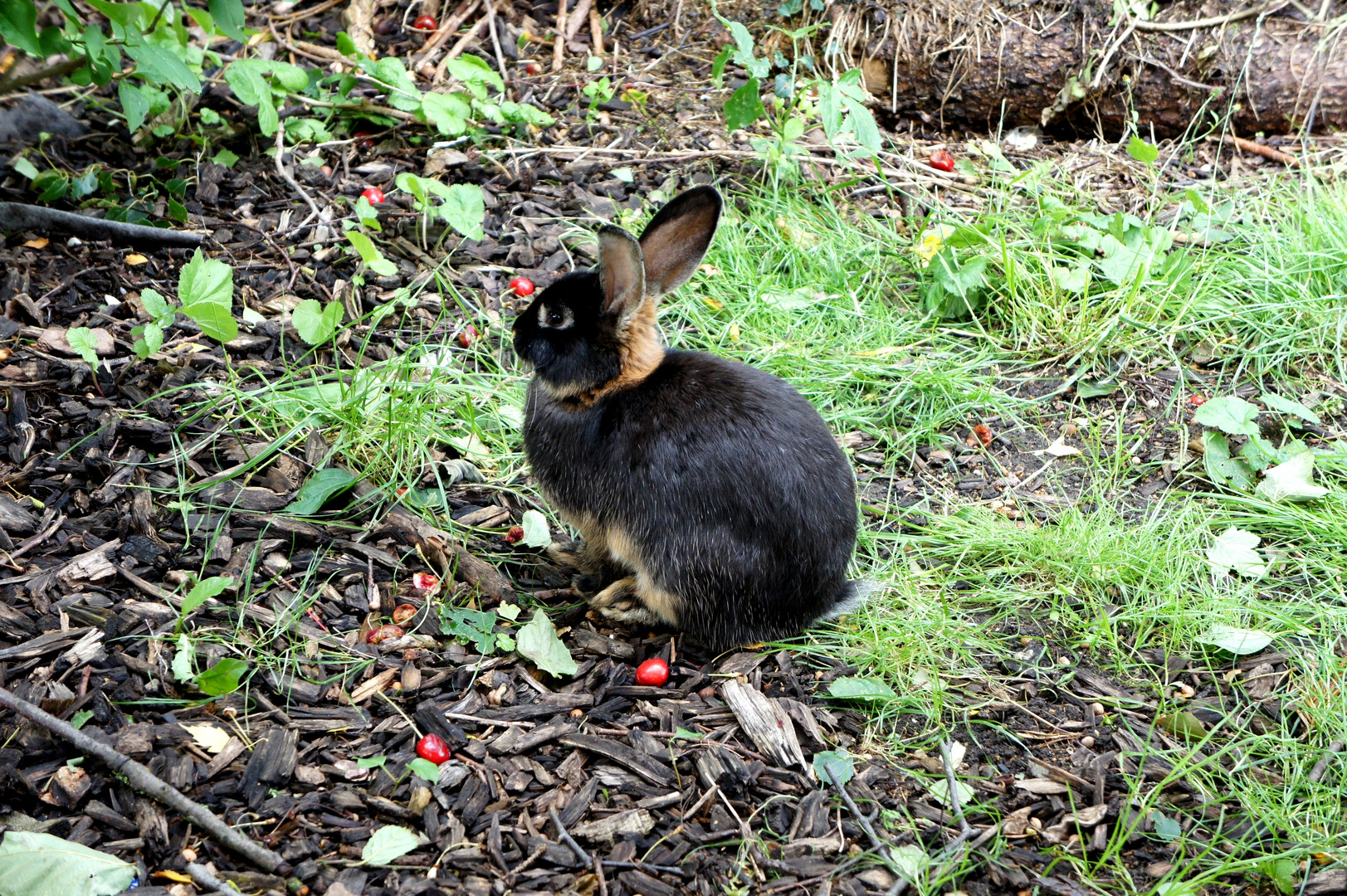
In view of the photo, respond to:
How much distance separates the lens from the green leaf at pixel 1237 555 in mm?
3785

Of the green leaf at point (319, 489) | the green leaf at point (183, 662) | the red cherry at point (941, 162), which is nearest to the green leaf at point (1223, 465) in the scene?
the red cherry at point (941, 162)

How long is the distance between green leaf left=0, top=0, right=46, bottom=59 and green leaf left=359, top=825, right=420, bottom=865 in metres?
2.72

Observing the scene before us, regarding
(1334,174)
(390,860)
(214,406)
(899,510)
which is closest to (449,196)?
(214,406)

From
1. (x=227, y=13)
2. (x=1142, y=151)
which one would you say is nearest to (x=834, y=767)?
(x=227, y=13)

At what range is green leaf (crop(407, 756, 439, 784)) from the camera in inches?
113

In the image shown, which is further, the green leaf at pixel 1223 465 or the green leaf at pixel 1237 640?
the green leaf at pixel 1223 465

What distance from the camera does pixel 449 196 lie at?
15.7ft

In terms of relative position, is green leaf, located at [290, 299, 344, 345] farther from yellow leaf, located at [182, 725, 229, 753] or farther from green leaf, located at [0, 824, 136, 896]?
green leaf, located at [0, 824, 136, 896]

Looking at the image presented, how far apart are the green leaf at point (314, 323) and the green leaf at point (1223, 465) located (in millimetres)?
3447

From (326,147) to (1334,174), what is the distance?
5187mm

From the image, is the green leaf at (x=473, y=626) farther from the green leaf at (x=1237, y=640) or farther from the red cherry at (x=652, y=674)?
the green leaf at (x=1237, y=640)

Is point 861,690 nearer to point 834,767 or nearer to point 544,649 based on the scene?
point 834,767

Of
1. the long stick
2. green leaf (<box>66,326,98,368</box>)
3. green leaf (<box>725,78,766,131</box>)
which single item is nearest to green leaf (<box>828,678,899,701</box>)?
the long stick

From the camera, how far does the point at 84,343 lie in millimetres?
3924
